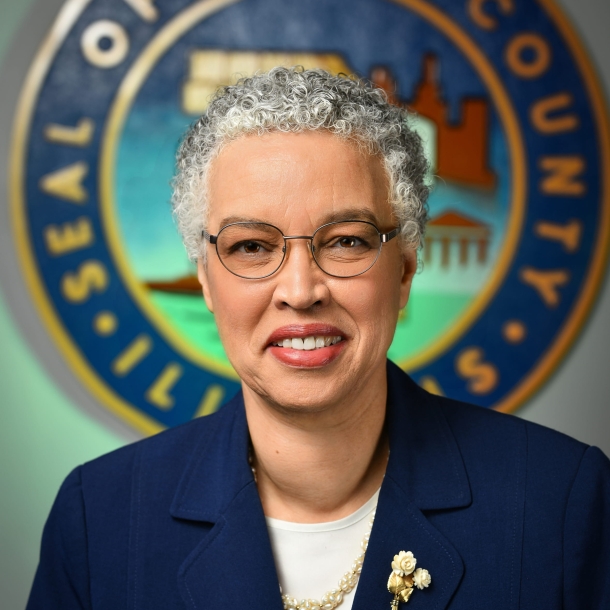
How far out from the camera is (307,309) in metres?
1.47

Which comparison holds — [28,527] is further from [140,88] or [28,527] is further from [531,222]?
[531,222]

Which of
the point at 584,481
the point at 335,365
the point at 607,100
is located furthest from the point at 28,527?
the point at 607,100

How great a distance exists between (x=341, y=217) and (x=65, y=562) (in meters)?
0.87

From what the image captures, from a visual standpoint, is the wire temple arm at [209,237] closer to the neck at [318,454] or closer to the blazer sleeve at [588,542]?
the neck at [318,454]

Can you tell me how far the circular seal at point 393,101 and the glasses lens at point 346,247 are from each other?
1326 millimetres

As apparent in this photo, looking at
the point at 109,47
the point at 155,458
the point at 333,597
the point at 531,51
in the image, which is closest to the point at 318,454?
the point at 333,597

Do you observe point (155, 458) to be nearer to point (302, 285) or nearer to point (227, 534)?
point (227, 534)

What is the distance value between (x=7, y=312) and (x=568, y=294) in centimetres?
186

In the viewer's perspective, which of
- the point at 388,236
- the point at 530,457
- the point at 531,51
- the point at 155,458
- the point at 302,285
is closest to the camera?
the point at 302,285

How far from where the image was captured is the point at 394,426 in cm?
168

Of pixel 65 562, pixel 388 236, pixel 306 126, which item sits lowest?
pixel 65 562

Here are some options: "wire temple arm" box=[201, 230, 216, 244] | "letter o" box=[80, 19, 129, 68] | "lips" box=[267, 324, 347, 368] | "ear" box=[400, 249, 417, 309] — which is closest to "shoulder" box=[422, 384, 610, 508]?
"ear" box=[400, 249, 417, 309]

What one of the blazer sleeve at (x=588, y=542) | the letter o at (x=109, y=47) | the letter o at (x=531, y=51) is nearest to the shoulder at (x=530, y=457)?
the blazer sleeve at (x=588, y=542)

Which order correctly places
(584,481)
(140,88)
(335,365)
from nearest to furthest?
(335,365) → (584,481) → (140,88)
